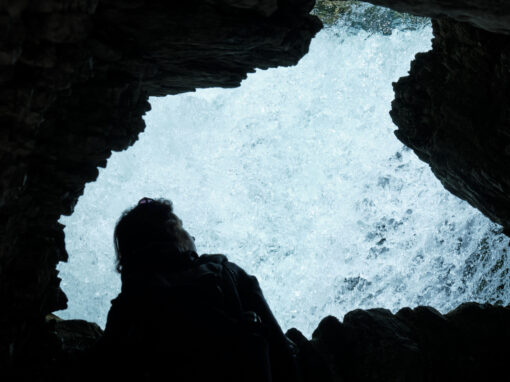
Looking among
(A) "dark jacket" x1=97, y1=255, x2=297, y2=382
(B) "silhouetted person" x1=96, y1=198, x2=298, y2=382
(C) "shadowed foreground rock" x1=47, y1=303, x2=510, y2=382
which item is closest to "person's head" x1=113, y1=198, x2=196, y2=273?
(B) "silhouetted person" x1=96, y1=198, x2=298, y2=382

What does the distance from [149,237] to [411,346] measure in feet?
16.3

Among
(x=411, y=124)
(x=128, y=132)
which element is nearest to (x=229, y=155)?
(x=411, y=124)

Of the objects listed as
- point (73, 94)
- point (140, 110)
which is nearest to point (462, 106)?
point (140, 110)

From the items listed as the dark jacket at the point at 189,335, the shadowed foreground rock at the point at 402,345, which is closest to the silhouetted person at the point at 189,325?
the dark jacket at the point at 189,335

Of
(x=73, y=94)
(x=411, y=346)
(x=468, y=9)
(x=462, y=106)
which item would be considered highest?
(x=468, y=9)

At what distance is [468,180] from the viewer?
1112 cm

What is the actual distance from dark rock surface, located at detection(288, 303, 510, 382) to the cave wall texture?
0.02 metres

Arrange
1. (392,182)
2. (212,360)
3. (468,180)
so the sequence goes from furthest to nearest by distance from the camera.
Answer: (392,182), (468,180), (212,360)

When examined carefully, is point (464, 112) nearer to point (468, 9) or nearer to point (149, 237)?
point (468, 9)

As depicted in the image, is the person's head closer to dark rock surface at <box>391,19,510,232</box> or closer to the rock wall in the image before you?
the rock wall

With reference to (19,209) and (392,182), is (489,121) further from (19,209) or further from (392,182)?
(392,182)

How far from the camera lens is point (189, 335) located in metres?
4.14

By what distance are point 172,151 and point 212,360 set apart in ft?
139

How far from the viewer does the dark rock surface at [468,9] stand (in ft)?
22.1
